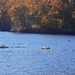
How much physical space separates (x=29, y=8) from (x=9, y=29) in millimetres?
14954

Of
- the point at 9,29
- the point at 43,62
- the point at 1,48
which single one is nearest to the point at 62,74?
the point at 43,62

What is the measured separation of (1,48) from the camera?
80.6 m

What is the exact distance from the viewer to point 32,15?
152250 millimetres

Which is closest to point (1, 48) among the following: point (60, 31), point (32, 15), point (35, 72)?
point (35, 72)

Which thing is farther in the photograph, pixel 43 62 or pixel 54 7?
pixel 54 7

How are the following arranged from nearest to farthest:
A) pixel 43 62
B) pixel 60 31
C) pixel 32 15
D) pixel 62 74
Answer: pixel 62 74, pixel 43 62, pixel 60 31, pixel 32 15

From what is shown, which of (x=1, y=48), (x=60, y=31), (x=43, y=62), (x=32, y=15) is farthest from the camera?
(x=32, y=15)

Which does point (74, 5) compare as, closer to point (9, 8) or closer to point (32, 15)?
point (32, 15)

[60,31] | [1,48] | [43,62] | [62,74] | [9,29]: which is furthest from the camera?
[9,29]

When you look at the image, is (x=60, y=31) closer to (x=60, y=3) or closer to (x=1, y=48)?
(x=60, y=3)

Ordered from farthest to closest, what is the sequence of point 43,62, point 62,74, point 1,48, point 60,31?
point 60,31, point 1,48, point 43,62, point 62,74

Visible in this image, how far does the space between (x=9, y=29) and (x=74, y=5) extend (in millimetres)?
33229

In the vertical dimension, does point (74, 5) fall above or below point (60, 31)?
above

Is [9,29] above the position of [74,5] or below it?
below
